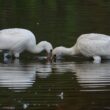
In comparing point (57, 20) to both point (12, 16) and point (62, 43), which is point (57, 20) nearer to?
point (12, 16)

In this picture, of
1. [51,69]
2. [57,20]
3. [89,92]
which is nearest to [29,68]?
[51,69]

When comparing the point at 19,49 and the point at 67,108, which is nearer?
the point at 67,108

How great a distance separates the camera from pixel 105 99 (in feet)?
25.2

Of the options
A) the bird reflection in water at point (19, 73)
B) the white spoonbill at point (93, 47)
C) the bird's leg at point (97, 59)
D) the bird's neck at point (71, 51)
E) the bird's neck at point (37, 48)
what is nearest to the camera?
the bird reflection in water at point (19, 73)

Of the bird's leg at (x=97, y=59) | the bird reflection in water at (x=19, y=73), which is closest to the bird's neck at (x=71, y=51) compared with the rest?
the bird's leg at (x=97, y=59)

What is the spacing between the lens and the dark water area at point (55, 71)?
7555 millimetres

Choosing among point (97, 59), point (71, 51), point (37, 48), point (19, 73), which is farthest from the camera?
point (37, 48)

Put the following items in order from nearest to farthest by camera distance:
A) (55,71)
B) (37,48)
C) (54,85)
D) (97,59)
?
→ 1. (54,85)
2. (55,71)
3. (97,59)
4. (37,48)

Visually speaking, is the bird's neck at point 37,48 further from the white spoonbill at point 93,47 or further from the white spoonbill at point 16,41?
the white spoonbill at point 93,47

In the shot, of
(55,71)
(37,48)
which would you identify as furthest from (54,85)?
(37,48)

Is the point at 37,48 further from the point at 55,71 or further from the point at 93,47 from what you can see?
the point at 55,71

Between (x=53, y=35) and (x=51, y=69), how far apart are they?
8.55ft

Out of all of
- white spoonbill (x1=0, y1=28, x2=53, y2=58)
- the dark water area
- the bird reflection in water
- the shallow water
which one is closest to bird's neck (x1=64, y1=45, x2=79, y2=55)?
the dark water area

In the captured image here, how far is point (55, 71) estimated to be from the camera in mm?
9594
